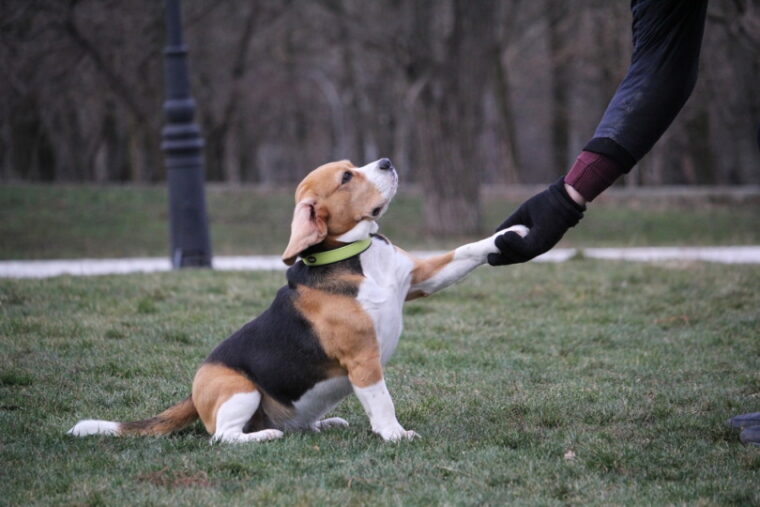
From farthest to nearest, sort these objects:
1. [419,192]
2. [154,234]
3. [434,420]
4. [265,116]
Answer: [265,116], [419,192], [154,234], [434,420]

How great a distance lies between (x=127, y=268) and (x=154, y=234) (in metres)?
8.41

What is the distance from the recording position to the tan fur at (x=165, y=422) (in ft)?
15.6

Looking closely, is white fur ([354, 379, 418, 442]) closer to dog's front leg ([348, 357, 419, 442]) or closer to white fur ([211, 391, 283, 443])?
dog's front leg ([348, 357, 419, 442])

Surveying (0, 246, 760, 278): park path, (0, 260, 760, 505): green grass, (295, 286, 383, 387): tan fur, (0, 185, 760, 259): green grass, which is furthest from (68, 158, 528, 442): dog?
(0, 185, 760, 259): green grass

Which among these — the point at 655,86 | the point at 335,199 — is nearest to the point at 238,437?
the point at 335,199

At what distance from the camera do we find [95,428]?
4699 mm

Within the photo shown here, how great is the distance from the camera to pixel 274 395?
189 inches

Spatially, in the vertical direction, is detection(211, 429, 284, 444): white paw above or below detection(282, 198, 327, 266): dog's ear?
below

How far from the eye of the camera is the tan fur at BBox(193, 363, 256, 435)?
4711 mm

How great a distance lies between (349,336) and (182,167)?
715 cm

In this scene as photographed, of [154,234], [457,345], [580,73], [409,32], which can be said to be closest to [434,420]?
[457,345]

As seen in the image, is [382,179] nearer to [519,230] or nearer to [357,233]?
[357,233]

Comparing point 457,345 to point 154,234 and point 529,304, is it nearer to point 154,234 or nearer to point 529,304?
point 529,304

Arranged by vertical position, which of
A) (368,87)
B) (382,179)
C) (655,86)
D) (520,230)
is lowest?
(520,230)
